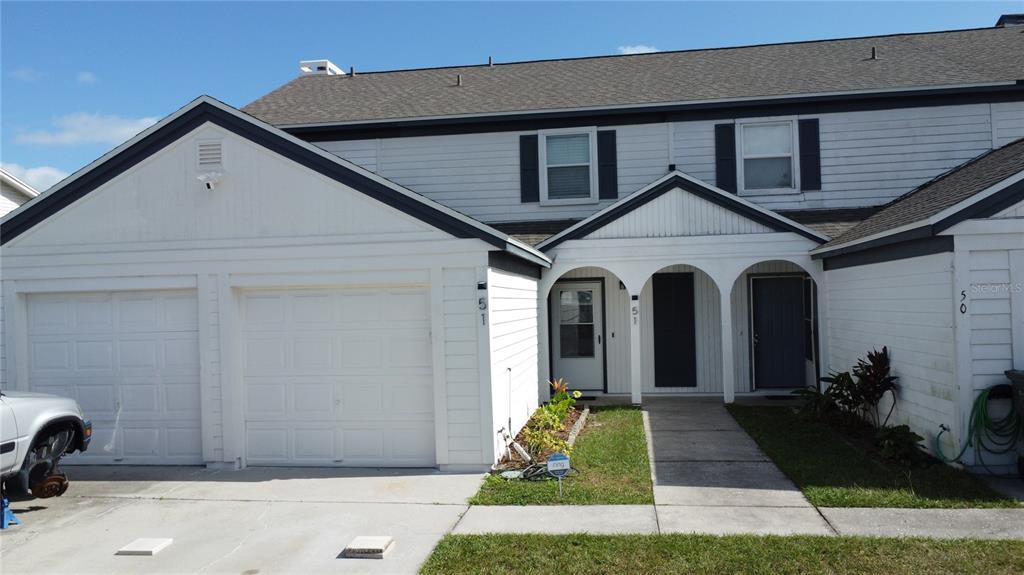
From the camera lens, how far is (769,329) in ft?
48.1

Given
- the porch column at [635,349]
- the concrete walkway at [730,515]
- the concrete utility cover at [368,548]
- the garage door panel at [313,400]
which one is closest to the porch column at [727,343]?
the porch column at [635,349]

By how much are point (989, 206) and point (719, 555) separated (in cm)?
538

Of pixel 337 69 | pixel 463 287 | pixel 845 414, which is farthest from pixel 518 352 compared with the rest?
pixel 337 69

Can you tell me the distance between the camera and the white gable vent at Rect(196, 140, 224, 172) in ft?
31.3

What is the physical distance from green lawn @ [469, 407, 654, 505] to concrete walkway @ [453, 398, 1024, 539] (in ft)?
0.56

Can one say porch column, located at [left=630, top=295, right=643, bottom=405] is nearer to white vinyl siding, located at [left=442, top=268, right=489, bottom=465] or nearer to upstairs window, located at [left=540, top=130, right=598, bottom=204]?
upstairs window, located at [left=540, top=130, right=598, bottom=204]

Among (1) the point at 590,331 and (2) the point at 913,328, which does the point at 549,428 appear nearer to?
(1) the point at 590,331

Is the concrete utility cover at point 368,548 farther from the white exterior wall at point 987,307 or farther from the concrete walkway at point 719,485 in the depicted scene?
the white exterior wall at point 987,307

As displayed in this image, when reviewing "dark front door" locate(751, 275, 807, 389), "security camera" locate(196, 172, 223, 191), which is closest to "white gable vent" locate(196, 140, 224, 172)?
"security camera" locate(196, 172, 223, 191)

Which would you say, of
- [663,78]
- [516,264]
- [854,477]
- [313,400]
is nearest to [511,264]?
[516,264]

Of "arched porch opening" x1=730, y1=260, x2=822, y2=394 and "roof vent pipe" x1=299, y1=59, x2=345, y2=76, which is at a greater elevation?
"roof vent pipe" x1=299, y1=59, x2=345, y2=76

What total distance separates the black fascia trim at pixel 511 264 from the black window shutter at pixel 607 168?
8.21 ft

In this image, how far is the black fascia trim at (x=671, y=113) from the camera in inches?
550

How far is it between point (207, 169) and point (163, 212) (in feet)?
2.82
